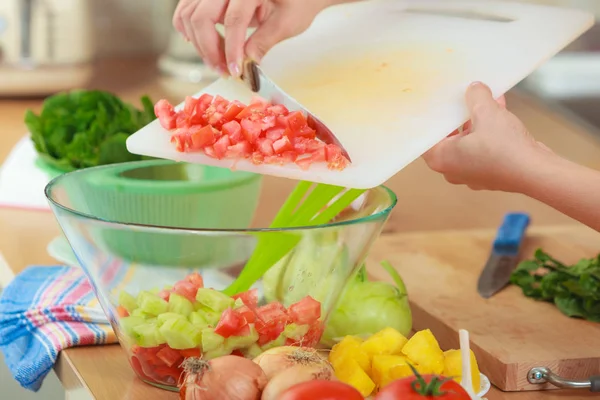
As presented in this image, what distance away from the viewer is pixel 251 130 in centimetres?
108

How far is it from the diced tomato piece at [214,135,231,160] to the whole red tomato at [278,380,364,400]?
13.4 inches

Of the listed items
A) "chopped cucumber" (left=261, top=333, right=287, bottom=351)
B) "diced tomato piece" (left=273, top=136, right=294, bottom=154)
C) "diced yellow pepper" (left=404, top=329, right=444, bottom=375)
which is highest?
"diced tomato piece" (left=273, top=136, right=294, bottom=154)

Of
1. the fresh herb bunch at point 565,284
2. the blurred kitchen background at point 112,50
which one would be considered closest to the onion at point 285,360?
the fresh herb bunch at point 565,284

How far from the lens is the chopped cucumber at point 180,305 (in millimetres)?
995

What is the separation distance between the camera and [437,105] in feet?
3.93

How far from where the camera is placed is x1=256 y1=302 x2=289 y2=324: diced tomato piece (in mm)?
1010

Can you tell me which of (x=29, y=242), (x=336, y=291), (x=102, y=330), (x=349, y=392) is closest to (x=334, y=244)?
(x=336, y=291)

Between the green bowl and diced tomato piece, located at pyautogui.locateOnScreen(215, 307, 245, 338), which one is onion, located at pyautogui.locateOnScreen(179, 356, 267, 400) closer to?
diced tomato piece, located at pyautogui.locateOnScreen(215, 307, 245, 338)

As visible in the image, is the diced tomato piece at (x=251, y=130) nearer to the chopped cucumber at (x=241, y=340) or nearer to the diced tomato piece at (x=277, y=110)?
the diced tomato piece at (x=277, y=110)

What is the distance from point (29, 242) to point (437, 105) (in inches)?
27.2

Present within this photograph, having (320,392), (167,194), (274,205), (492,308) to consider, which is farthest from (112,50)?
(320,392)

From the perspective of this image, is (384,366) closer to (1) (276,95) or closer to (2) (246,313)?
(2) (246,313)

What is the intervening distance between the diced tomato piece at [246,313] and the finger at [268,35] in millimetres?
387

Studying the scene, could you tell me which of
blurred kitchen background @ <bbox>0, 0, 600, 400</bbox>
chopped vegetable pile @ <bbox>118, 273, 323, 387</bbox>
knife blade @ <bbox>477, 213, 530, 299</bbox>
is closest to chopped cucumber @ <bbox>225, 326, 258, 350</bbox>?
chopped vegetable pile @ <bbox>118, 273, 323, 387</bbox>
